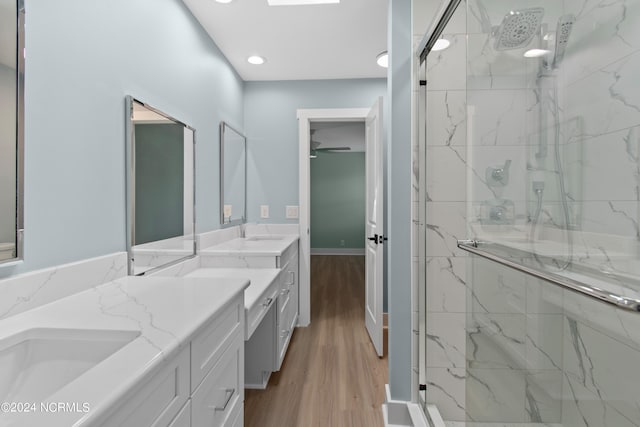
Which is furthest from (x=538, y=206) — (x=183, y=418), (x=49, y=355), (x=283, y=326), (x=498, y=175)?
(x=283, y=326)

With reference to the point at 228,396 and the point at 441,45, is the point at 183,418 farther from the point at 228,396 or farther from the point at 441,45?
the point at 441,45

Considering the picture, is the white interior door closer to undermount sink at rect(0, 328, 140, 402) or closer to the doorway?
the doorway

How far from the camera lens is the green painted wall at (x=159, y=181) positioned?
1.51m

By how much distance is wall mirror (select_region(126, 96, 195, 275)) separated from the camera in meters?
1.46

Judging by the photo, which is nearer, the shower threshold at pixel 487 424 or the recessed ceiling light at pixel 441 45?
the shower threshold at pixel 487 424

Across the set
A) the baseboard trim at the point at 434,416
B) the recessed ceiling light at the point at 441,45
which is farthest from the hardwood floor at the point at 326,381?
the recessed ceiling light at the point at 441,45

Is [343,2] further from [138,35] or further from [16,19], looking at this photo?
[16,19]

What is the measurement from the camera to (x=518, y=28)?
4.16 feet

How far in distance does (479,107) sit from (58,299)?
1.80 meters

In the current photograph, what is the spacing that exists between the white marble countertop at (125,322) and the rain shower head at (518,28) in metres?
1.43

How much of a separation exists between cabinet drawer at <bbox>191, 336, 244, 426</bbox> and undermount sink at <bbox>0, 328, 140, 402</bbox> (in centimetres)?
26

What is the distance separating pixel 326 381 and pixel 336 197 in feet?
17.5

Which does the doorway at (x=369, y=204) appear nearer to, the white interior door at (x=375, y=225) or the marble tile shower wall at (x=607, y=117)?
the white interior door at (x=375, y=225)

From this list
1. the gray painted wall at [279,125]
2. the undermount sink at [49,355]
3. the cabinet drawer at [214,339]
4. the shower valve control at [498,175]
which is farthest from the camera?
the gray painted wall at [279,125]
